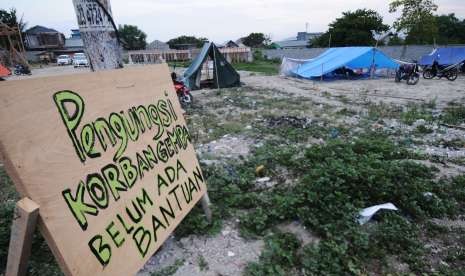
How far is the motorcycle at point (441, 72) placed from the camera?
1355 centimetres

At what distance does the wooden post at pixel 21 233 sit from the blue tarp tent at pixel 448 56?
720 inches

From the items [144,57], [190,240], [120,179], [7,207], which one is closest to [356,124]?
[190,240]

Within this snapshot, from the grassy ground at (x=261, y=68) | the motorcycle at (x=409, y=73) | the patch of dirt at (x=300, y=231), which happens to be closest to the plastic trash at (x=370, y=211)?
the patch of dirt at (x=300, y=231)

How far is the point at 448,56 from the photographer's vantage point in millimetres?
15141

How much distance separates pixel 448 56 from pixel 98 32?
58.7 ft

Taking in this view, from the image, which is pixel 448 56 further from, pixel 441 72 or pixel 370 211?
pixel 370 211

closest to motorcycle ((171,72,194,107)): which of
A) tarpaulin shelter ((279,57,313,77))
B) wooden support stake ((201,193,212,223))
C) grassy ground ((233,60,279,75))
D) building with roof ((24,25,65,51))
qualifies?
wooden support stake ((201,193,212,223))

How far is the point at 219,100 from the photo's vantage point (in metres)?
9.70

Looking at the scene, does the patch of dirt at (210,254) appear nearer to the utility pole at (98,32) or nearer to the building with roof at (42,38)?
the utility pole at (98,32)

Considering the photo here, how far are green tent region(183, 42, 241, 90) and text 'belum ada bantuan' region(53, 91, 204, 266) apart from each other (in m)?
10.3

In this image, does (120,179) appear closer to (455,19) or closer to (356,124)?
(356,124)

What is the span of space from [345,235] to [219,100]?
25.4ft

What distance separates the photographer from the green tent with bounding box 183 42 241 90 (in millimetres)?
12336

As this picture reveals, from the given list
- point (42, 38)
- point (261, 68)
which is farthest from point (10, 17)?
point (261, 68)
